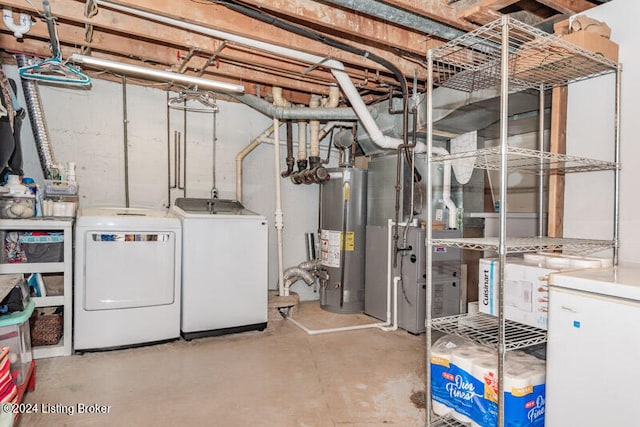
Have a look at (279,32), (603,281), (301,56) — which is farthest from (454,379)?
(279,32)

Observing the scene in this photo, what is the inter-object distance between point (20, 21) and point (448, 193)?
3939 mm

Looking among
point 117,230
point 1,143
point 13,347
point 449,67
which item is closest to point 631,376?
point 449,67

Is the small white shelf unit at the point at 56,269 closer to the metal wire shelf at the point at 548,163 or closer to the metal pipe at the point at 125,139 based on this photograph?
the metal pipe at the point at 125,139

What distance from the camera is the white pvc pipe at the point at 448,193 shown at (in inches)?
157

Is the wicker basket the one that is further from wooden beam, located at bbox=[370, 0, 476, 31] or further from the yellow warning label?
wooden beam, located at bbox=[370, 0, 476, 31]

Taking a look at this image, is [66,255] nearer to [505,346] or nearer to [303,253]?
[303,253]

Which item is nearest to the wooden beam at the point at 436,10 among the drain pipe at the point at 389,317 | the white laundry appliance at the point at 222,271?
the drain pipe at the point at 389,317

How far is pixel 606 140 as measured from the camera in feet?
7.07

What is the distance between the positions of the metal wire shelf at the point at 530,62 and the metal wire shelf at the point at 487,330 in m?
1.34

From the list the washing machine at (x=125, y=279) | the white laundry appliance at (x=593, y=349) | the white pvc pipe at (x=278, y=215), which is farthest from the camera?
the white pvc pipe at (x=278, y=215)

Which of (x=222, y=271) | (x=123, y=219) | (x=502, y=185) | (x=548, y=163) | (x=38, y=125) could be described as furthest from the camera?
(x=222, y=271)

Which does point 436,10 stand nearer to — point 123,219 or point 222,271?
point 222,271

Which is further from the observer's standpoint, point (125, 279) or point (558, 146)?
point (125, 279)

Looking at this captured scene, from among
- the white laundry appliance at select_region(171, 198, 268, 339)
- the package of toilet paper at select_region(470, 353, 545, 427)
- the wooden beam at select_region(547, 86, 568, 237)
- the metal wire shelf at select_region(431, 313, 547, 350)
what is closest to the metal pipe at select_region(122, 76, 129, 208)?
the white laundry appliance at select_region(171, 198, 268, 339)
